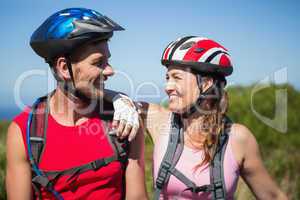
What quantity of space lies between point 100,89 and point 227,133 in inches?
63.1

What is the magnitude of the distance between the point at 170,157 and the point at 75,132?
44.8 inches

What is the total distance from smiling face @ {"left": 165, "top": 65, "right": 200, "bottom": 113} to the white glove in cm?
58

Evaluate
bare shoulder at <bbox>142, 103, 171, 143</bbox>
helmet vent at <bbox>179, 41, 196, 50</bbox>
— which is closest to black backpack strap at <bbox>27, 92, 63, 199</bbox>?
bare shoulder at <bbox>142, 103, 171, 143</bbox>

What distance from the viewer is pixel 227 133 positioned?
4738 millimetres

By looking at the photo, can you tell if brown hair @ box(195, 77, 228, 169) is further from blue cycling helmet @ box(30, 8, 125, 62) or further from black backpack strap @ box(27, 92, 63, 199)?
black backpack strap @ box(27, 92, 63, 199)

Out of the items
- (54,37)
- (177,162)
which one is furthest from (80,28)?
(177,162)

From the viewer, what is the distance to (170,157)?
15.1 feet

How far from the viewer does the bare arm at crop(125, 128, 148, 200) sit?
4.22 m

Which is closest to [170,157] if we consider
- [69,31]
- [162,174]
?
[162,174]

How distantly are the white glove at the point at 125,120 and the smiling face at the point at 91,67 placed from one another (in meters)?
0.30

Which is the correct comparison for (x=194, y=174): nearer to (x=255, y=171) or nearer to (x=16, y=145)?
(x=255, y=171)

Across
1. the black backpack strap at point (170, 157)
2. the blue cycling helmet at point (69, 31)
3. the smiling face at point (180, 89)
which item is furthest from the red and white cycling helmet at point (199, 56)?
the blue cycling helmet at point (69, 31)

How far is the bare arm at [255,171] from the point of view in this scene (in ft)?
15.1

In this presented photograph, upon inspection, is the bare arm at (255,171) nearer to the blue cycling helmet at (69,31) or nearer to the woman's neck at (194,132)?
the woman's neck at (194,132)
